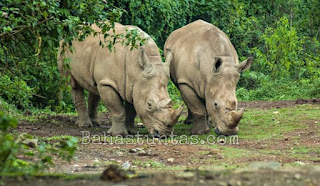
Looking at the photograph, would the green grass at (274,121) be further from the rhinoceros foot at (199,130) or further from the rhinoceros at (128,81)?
Answer: the rhinoceros at (128,81)

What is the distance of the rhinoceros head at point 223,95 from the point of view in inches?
406

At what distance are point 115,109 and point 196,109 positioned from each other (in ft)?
4.14

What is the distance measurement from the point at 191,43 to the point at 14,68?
2997 mm

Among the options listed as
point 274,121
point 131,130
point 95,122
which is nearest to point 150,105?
point 131,130

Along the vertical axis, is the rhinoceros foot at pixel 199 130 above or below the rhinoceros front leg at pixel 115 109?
below

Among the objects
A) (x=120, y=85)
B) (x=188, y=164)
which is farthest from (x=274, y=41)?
(x=188, y=164)

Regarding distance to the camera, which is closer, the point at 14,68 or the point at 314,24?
the point at 14,68

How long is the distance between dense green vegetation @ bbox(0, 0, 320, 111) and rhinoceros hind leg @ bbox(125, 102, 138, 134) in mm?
984

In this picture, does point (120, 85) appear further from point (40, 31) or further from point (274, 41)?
point (274, 41)

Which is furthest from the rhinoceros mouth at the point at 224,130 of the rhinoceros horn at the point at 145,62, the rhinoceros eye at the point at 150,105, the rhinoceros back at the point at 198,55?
the rhinoceros horn at the point at 145,62

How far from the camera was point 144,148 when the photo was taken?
8969 millimetres

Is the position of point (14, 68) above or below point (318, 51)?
above

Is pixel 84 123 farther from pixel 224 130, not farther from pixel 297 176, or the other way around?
pixel 297 176

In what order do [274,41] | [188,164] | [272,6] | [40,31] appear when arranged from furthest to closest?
1. [272,6]
2. [274,41]
3. [40,31]
4. [188,164]
